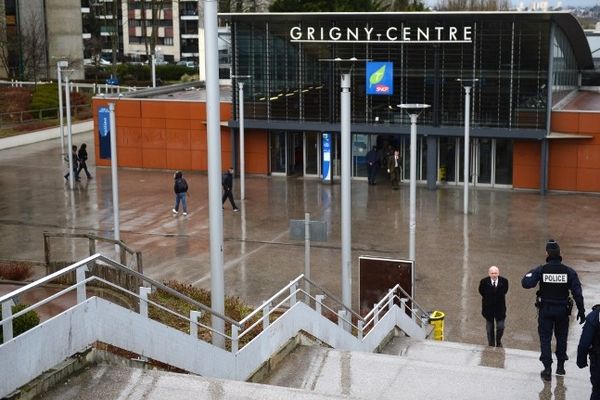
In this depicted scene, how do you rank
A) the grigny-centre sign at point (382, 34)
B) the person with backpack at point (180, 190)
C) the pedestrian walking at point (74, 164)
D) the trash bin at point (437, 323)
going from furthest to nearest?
the pedestrian walking at point (74, 164) → the grigny-centre sign at point (382, 34) → the person with backpack at point (180, 190) → the trash bin at point (437, 323)

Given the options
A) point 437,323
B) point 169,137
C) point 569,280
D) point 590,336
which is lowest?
point 437,323

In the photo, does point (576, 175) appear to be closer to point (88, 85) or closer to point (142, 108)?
point (142, 108)

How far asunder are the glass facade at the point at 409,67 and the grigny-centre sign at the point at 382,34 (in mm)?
45

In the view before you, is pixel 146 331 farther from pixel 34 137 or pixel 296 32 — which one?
pixel 34 137

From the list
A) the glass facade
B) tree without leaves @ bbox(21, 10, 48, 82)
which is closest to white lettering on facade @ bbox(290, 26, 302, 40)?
the glass facade

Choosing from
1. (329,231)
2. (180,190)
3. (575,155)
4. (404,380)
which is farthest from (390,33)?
(404,380)

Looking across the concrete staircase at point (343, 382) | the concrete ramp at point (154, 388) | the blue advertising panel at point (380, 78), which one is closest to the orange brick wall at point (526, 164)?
the blue advertising panel at point (380, 78)

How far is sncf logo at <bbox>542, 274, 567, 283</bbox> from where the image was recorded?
10438mm

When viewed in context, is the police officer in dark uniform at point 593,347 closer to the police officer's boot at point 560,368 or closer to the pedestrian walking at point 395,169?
the police officer's boot at point 560,368

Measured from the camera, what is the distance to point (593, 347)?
9477mm

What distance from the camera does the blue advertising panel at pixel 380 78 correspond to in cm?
3180

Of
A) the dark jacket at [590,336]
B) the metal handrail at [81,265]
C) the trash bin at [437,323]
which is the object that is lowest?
the trash bin at [437,323]

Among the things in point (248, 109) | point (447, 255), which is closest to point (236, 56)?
point (248, 109)

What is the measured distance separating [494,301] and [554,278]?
3765 millimetres
